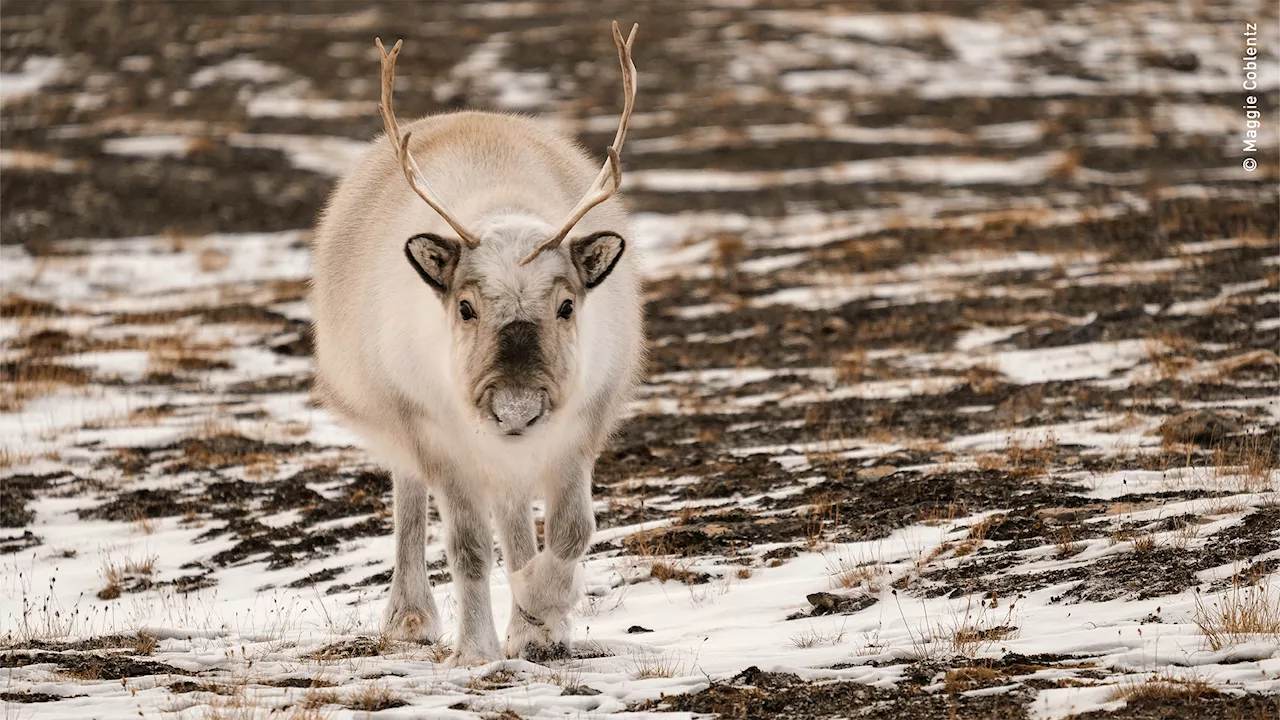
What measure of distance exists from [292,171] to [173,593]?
899 inches

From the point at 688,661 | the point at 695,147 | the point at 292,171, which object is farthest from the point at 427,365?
the point at 695,147

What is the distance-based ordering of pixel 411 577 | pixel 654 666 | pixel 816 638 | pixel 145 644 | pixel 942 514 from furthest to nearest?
pixel 942 514
pixel 411 577
pixel 145 644
pixel 816 638
pixel 654 666

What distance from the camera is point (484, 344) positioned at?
5.61 meters

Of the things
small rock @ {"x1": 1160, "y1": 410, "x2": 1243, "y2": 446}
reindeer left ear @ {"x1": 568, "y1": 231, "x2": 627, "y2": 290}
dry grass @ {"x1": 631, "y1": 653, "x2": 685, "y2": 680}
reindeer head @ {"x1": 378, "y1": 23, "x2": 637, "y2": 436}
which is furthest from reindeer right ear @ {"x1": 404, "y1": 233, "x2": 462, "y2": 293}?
small rock @ {"x1": 1160, "y1": 410, "x2": 1243, "y2": 446}

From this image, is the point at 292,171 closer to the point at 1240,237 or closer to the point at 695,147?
the point at 695,147

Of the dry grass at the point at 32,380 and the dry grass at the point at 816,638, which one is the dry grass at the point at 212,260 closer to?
the dry grass at the point at 32,380

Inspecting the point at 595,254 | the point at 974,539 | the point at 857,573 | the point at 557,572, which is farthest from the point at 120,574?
the point at 974,539

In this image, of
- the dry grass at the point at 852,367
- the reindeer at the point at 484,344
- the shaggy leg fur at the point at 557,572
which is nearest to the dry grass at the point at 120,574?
the reindeer at the point at 484,344

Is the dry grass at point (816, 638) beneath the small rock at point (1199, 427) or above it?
above

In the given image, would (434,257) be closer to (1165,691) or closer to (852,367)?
(1165,691)

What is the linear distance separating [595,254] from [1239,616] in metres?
3.06

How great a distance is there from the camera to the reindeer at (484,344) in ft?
18.8

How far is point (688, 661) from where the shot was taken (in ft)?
20.5

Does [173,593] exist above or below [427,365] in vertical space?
below
